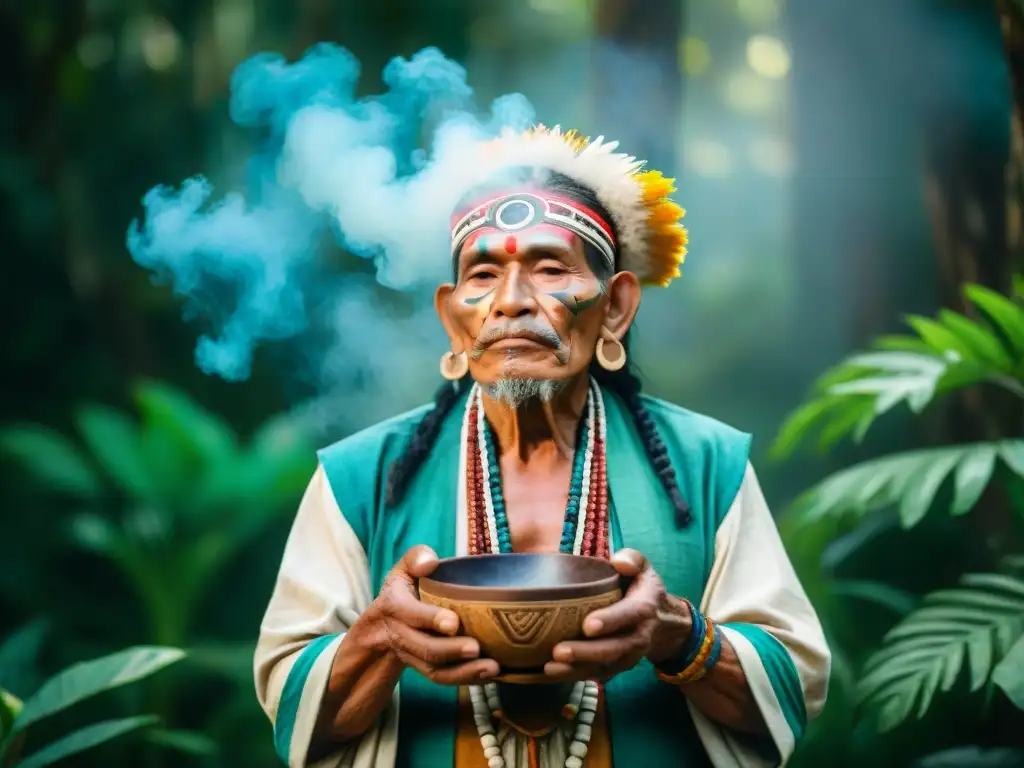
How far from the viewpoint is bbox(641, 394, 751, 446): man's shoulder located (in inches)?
90.7

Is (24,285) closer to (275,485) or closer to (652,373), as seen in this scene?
(275,485)

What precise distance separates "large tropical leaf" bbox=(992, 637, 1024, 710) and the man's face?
4.14 ft

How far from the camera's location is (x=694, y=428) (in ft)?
7.65

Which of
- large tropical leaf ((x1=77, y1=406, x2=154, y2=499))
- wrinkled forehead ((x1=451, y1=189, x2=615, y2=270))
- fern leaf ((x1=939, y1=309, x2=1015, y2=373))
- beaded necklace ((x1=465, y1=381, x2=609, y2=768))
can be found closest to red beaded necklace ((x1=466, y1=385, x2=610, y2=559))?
beaded necklace ((x1=465, y1=381, x2=609, y2=768))

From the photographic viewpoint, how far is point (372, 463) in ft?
7.50

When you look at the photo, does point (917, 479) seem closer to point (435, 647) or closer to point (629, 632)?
point (629, 632)

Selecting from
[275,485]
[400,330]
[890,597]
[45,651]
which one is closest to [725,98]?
[400,330]

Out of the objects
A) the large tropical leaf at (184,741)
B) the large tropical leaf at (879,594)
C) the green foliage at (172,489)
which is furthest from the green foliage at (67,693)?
the large tropical leaf at (879,594)

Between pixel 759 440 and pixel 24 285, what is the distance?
2712 mm

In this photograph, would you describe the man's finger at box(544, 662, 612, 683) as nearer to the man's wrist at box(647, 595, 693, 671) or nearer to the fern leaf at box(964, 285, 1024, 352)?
the man's wrist at box(647, 595, 693, 671)

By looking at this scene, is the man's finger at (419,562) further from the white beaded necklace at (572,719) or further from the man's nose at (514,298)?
the man's nose at (514,298)

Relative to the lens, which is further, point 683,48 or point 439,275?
point 683,48

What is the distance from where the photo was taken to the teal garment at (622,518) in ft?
6.86

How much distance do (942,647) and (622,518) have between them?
41.9 inches
